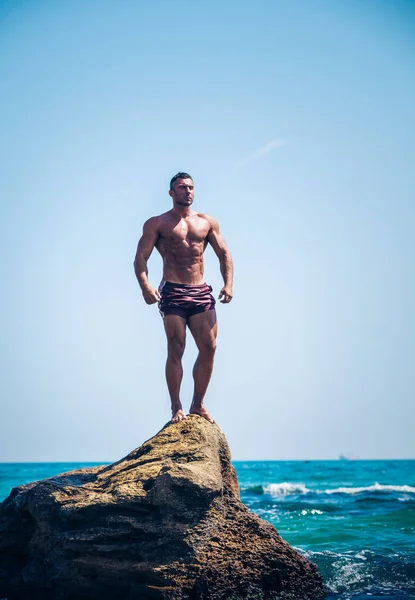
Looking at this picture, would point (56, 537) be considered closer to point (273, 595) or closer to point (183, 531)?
point (183, 531)

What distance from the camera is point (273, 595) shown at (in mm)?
6094

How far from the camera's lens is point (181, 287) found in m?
7.41

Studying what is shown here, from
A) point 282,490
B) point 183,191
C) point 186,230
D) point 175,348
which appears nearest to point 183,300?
point 175,348

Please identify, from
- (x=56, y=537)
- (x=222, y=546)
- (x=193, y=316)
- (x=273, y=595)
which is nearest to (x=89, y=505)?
(x=56, y=537)

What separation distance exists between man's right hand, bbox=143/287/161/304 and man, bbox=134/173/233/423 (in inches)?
0.8

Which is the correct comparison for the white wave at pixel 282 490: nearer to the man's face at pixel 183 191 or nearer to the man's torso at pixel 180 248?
the man's torso at pixel 180 248

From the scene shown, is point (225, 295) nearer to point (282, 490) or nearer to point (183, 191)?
point (183, 191)

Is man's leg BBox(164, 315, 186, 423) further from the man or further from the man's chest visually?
the man's chest

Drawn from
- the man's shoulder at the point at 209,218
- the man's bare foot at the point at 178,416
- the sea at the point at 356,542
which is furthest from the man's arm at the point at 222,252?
the sea at the point at 356,542

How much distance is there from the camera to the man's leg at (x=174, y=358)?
23.8 feet

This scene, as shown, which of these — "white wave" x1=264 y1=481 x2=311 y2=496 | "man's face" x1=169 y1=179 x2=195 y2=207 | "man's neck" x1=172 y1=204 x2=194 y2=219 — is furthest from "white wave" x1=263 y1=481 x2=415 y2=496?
"man's face" x1=169 y1=179 x2=195 y2=207

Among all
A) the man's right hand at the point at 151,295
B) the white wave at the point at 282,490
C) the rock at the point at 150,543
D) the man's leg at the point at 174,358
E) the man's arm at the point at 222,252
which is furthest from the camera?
the white wave at the point at 282,490

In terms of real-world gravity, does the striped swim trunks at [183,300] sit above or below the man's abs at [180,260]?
below

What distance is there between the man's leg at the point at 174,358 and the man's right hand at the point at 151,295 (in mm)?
300
